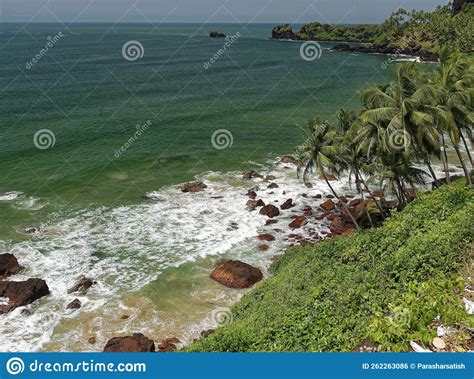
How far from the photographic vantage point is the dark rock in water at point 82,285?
2951 centimetres

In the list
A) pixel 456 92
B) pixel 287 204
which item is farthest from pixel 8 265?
pixel 456 92

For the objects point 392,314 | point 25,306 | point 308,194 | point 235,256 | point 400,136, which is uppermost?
point 400,136

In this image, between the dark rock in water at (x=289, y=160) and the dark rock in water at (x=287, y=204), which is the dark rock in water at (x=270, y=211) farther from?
the dark rock in water at (x=289, y=160)

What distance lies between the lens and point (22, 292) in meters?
28.3

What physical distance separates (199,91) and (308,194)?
2064 inches

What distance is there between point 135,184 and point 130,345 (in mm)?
27740

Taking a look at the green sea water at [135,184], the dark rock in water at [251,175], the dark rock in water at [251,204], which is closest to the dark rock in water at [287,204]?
the green sea water at [135,184]

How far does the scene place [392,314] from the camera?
1423 cm

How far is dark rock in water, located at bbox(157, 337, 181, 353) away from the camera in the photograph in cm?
2347

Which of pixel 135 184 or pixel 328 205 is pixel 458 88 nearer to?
pixel 328 205

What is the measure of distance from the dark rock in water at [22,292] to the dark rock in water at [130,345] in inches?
321

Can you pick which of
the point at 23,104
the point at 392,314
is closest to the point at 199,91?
the point at 23,104

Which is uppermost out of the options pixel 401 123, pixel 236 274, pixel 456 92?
pixel 456 92

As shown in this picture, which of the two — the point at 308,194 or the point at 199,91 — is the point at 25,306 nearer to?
the point at 308,194
